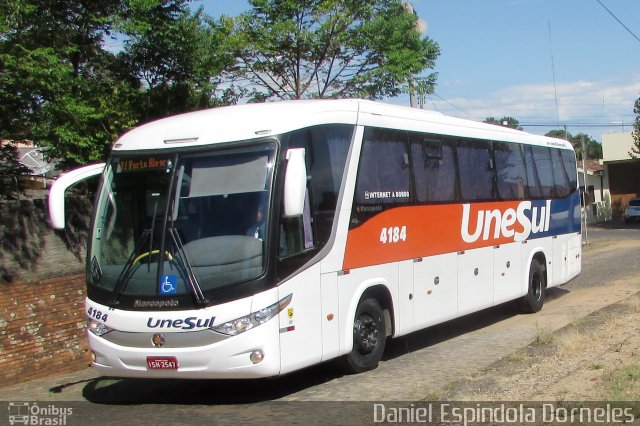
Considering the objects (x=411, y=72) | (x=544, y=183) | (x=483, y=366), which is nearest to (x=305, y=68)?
(x=411, y=72)

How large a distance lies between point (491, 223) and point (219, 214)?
6.62 m

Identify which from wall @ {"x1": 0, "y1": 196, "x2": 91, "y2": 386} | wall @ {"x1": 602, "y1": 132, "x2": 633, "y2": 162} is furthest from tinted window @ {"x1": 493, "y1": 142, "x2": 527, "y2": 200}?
wall @ {"x1": 602, "y1": 132, "x2": 633, "y2": 162}

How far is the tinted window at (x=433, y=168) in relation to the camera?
1130 cm

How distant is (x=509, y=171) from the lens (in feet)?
47.0

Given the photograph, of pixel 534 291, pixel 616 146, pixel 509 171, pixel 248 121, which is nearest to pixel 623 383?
pixel 248 121

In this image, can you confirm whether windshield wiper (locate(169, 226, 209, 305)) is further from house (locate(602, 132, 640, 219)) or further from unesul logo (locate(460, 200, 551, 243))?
house (locate(602, 132, 640, 219))

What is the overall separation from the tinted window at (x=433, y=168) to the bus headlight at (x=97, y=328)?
4922 millimetres

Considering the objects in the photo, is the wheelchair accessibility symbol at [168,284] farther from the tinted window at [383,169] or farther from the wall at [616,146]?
the wall at [616,146]

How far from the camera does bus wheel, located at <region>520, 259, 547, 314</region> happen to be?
49.0ft

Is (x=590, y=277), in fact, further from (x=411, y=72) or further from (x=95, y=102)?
(x=95, y=102)

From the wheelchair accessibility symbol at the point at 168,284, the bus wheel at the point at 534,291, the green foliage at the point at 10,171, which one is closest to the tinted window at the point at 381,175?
the wheelchair accessibility symbol at the point at 168,284

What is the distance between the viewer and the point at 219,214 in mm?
8266

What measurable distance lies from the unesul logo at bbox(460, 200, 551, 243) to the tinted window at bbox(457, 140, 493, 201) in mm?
280

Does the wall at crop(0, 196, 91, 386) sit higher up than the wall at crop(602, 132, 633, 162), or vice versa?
the wall at crop(602, 132, 633, 162)
